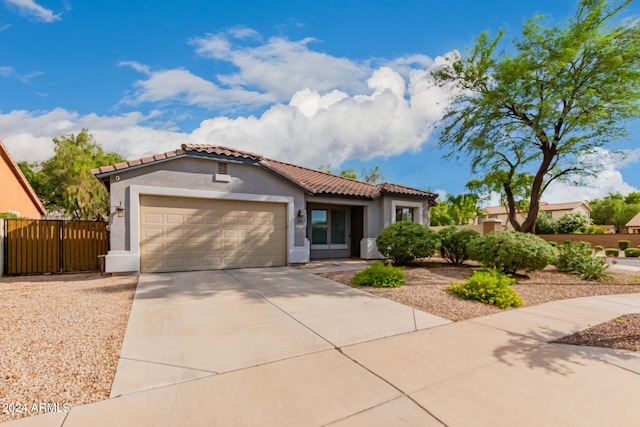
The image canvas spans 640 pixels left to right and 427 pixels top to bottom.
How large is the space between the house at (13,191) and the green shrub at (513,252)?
18262 mm

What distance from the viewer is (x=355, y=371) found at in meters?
3.25

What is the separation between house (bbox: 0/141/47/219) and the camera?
14420 millimetres

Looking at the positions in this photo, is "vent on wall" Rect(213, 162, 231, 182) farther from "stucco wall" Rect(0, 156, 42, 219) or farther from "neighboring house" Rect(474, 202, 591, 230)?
"neighboring house" Rect(474, 202, 591, 230)

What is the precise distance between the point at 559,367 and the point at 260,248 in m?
8.74

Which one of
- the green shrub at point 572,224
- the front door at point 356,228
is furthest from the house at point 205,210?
the green shrub at point 572,224

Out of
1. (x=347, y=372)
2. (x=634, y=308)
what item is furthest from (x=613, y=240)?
(x=347, y=372)

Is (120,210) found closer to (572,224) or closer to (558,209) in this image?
(572,224)

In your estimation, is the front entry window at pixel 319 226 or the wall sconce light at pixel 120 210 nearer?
the wall sconce light at pixel 120 210

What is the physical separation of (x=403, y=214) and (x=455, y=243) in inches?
153

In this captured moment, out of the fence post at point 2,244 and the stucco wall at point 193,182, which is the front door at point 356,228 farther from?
the fence post at point 2,244

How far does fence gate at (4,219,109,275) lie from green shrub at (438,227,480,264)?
1207cm

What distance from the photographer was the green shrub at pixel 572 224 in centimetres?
2808

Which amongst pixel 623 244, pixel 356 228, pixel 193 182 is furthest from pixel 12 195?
pixel 623 244

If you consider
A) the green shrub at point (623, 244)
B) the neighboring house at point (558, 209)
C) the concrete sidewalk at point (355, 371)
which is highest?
the neighboring house at point (558, 209)
